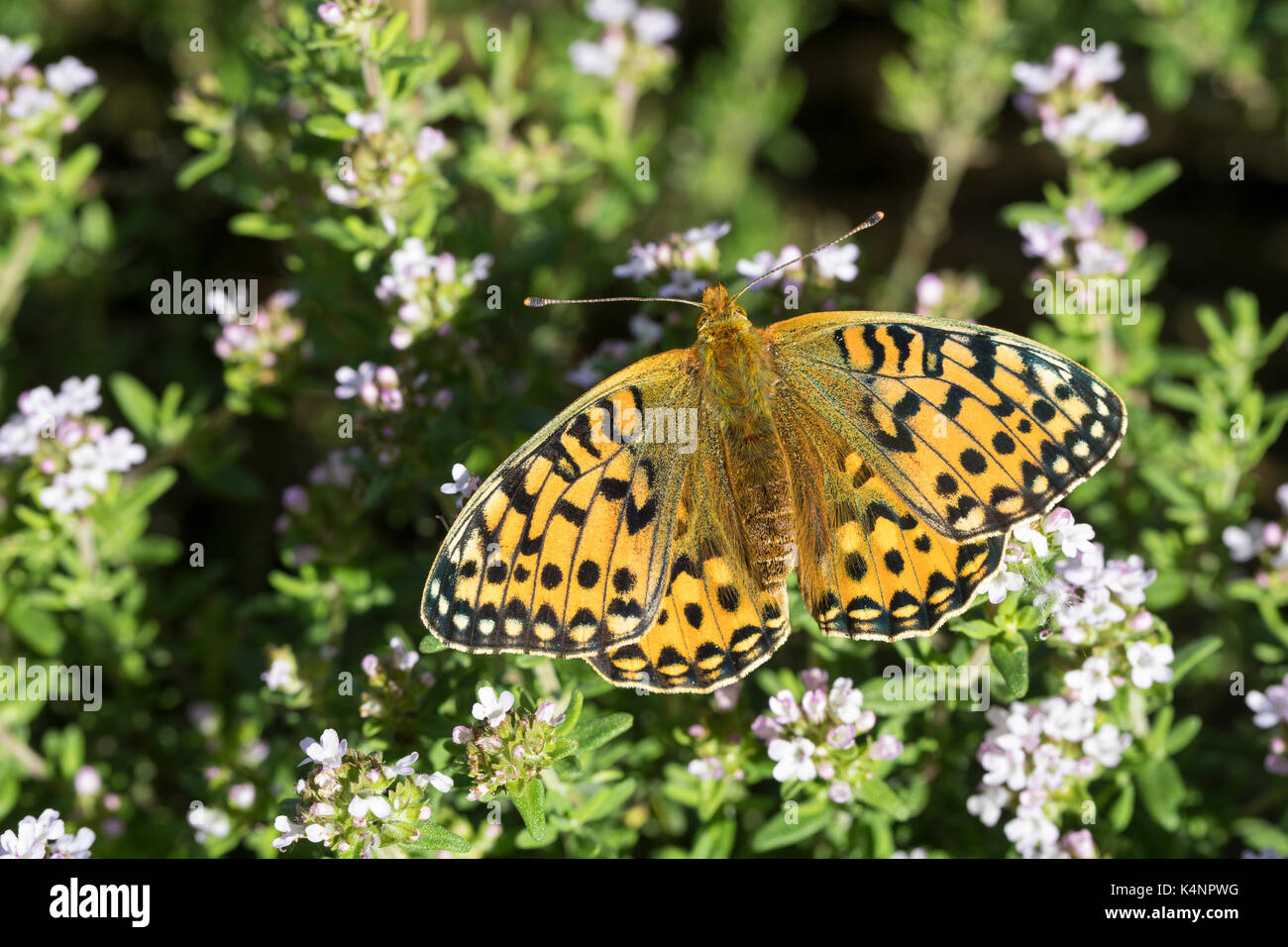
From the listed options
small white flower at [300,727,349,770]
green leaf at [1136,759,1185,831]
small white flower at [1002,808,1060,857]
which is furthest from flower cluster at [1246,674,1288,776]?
small white flower at [300,727,349,770]

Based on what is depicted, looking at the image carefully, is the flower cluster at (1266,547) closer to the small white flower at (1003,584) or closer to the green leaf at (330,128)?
the small white flower at (1003,584)

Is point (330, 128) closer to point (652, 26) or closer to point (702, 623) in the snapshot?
point (652, 26)

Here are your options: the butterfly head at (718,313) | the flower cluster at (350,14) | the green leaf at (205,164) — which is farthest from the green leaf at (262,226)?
the butterfly head at (718,313)

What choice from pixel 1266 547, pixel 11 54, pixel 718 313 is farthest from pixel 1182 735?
pixel 11 54

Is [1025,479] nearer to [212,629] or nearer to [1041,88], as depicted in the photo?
[1041,88]

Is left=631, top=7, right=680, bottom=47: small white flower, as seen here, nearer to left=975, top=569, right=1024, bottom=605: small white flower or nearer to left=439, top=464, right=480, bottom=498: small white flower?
left=439, top=464, right=480, bottom=498: small white flower
